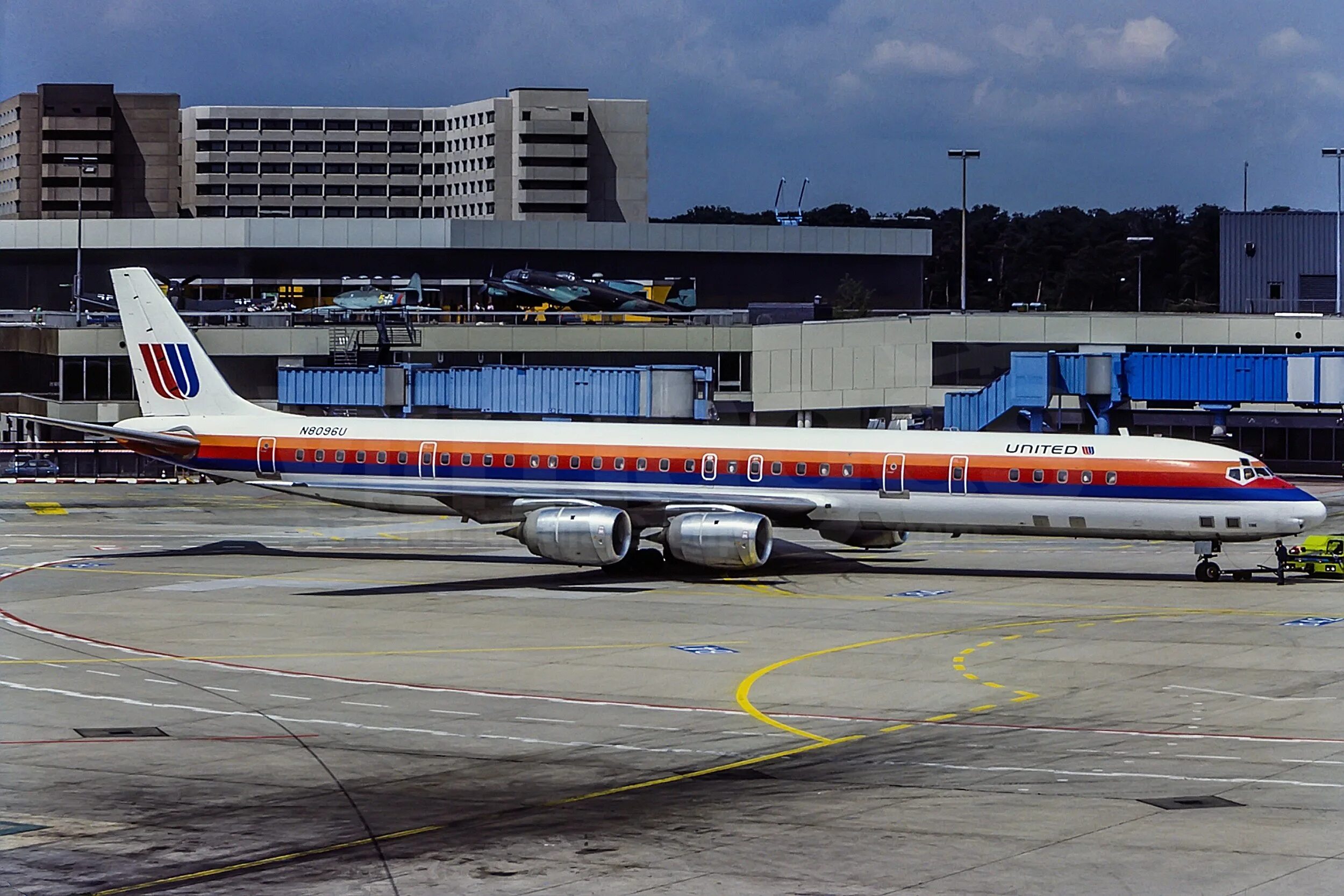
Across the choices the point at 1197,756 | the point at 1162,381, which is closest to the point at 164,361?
the point at 1197,756

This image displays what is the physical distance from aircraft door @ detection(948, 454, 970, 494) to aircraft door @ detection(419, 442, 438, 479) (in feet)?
56.5

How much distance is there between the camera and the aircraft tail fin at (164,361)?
2395 inches

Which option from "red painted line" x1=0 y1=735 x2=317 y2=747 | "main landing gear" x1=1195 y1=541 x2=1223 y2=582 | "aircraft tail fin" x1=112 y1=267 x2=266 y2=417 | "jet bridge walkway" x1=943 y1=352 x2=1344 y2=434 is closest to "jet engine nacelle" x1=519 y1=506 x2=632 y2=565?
"aircraft tail fin" x1=112 y1=267 x2=266 y2=417

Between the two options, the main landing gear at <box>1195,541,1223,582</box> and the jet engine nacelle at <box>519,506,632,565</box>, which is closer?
the jet engine nacelle at <box>519,506,632,565</box>

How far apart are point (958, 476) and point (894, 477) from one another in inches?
78.1

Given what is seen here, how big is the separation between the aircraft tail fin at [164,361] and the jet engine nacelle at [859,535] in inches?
839

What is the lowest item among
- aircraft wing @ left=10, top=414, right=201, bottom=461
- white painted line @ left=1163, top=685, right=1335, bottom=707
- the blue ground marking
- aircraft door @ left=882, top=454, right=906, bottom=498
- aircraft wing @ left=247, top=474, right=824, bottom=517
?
the blue ground marking

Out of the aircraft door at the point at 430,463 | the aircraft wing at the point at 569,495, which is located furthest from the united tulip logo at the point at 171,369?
the aircraft door at the point at 430,463

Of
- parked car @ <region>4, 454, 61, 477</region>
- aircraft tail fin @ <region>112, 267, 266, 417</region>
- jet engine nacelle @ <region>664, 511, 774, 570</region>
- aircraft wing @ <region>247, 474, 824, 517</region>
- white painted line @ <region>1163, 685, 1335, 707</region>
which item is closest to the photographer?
white painted line @ <region>1163, 685, 1335, 707</region>

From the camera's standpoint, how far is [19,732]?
1156 inches

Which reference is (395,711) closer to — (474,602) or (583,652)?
(583,652)

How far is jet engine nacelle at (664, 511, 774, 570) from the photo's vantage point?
50.2 m

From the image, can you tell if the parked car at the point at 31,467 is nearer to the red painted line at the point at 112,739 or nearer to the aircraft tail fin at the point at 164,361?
the aircraft tail fin at the point at 164,361

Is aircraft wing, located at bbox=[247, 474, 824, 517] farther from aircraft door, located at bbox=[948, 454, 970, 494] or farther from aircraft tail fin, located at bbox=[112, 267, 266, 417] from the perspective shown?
aircraft tail fin, located at bbox=[112, 267, 266, 417]
